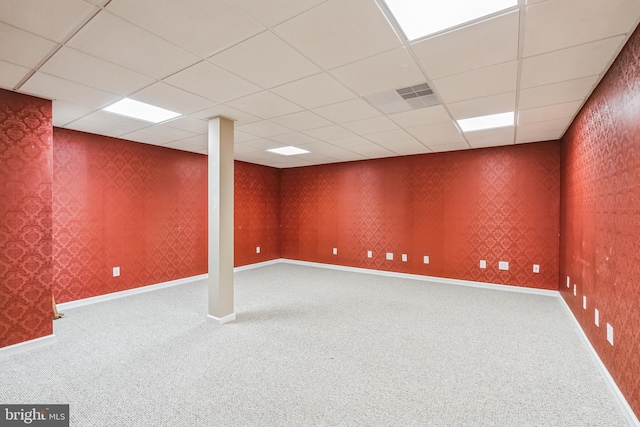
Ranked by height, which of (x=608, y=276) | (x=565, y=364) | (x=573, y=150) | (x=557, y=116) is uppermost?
(x=557, y=116)

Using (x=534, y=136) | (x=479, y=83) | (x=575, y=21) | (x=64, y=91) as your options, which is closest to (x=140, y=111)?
(x=64, y=91)

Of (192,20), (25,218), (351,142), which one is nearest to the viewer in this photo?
(192,20)

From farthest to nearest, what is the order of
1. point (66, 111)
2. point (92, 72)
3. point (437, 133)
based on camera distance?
point (437, 133), point (66, 111), point (92, 72)

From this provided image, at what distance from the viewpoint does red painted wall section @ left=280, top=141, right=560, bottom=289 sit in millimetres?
4926

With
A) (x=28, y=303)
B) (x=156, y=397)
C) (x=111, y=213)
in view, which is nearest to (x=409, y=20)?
(x=156, y=397)

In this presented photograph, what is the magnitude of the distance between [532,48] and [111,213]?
534 centimetres

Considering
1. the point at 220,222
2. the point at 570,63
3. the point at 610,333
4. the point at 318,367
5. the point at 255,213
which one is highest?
the point at 570,63

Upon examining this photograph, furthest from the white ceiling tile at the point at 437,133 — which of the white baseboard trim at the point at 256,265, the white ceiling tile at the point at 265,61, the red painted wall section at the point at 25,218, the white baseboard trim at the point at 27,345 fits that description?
the white baseboard trim at the point at 27,345

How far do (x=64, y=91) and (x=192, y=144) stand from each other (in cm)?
223

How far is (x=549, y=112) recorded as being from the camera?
3395mm

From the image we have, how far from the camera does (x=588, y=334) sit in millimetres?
2945

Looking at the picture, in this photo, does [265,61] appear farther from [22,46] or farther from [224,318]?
[224,318]

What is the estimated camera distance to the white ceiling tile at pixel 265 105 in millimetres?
2986

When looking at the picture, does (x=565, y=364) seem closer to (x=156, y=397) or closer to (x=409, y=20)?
(x=409, y=20)
